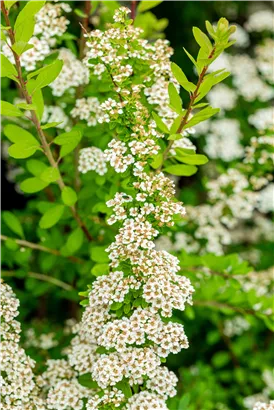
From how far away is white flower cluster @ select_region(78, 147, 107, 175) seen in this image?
1794 millimetres

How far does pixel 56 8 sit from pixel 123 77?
49 centimetres

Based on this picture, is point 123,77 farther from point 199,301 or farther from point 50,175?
point 199,301

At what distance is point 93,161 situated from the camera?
1812mm

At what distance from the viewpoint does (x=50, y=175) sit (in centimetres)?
170

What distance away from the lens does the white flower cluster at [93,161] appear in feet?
5.89

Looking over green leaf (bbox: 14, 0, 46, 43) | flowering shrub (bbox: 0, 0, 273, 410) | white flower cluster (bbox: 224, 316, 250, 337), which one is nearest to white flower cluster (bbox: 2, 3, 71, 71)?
flowering shrub (bbox: 0, 0, 273, 410)

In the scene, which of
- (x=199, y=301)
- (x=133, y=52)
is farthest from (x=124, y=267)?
(x=199, y=301)

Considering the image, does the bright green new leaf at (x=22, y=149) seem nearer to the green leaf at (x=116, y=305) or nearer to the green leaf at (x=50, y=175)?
the green leaf at (x=50, y=175)

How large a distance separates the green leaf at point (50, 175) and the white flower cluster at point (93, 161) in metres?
0.13

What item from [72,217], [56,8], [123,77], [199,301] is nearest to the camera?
[123,77]

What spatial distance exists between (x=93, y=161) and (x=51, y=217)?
0.74ft

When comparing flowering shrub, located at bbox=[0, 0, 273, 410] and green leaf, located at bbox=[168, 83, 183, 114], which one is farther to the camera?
green leaf, located at bbox=[168, 83, 183, 114]

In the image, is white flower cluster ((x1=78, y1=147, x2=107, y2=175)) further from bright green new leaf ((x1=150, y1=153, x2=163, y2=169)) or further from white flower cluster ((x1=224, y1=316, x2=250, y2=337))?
white flower cluster ((x1=224, y1=316, x2=250, y2=337))

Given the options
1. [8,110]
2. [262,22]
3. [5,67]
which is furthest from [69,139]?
[262,22]
